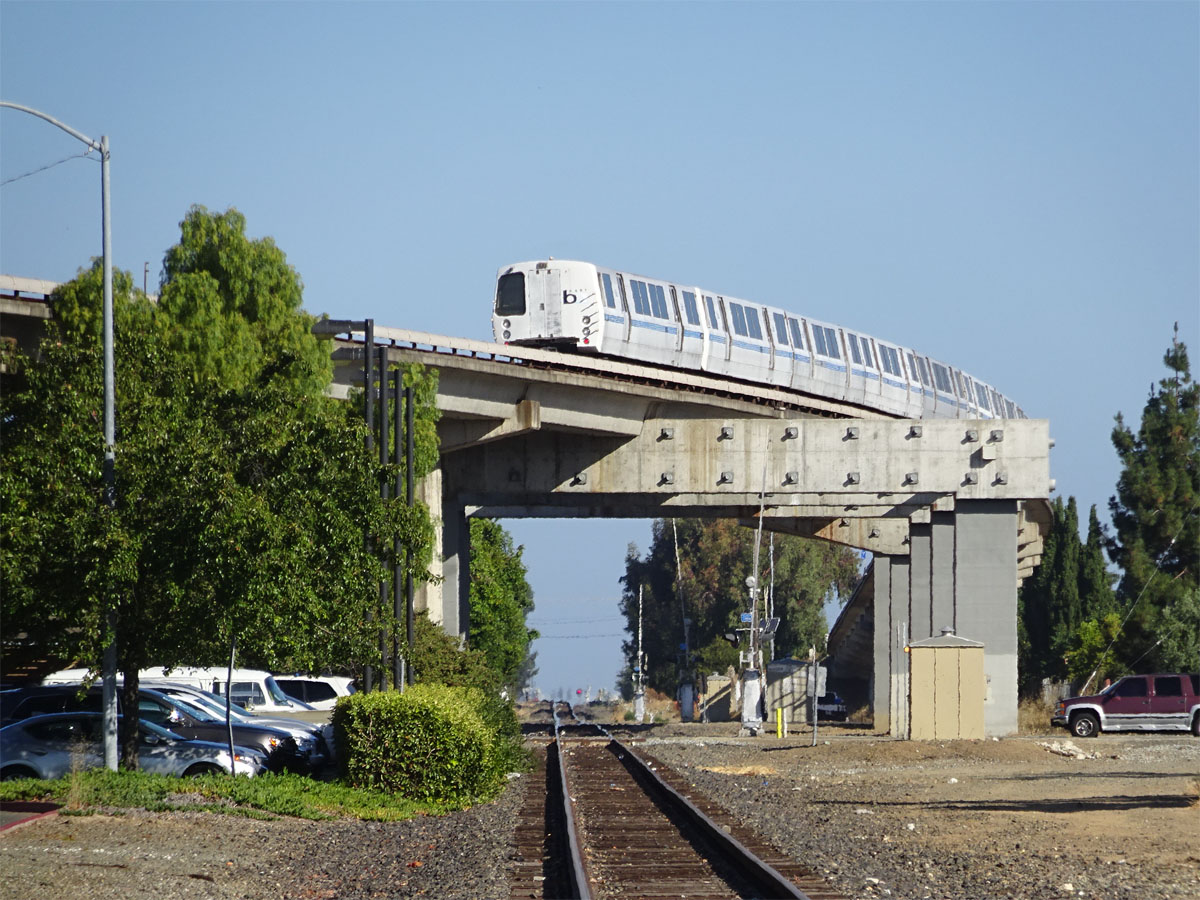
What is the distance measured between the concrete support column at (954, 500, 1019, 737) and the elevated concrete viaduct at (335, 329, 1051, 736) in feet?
0.14

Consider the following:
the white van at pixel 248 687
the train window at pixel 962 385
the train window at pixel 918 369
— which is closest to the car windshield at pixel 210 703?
the white van at pixel 248 687

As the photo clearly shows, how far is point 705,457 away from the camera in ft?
141

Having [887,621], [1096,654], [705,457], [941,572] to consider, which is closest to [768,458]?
[705,457]

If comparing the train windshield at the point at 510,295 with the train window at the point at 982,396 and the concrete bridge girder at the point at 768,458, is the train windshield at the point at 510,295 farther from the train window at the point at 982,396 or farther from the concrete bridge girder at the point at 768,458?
the train window at the point at 982,396

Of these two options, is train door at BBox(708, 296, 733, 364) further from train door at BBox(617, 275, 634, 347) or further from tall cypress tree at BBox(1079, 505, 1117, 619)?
tall cypress tree at BBox(1079, 505, 1117, 619)

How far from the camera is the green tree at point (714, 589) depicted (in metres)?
119

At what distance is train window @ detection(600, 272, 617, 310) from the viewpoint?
40312 mm

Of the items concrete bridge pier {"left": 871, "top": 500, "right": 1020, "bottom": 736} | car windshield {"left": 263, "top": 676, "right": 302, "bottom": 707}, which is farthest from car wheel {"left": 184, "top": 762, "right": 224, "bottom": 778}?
concrete bridge pier {"left": 871, "top": 500, "right": 1020, "bottom": 736}

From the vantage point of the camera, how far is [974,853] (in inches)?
635

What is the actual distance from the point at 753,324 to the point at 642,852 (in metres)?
29.9

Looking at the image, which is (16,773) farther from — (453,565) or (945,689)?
(453,565)

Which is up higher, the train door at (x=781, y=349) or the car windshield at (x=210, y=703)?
the train door at (x=781, y=349)

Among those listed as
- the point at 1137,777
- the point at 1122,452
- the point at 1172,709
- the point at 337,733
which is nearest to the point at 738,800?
the point at 337,733

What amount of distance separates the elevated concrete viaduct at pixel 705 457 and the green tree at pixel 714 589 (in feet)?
201
